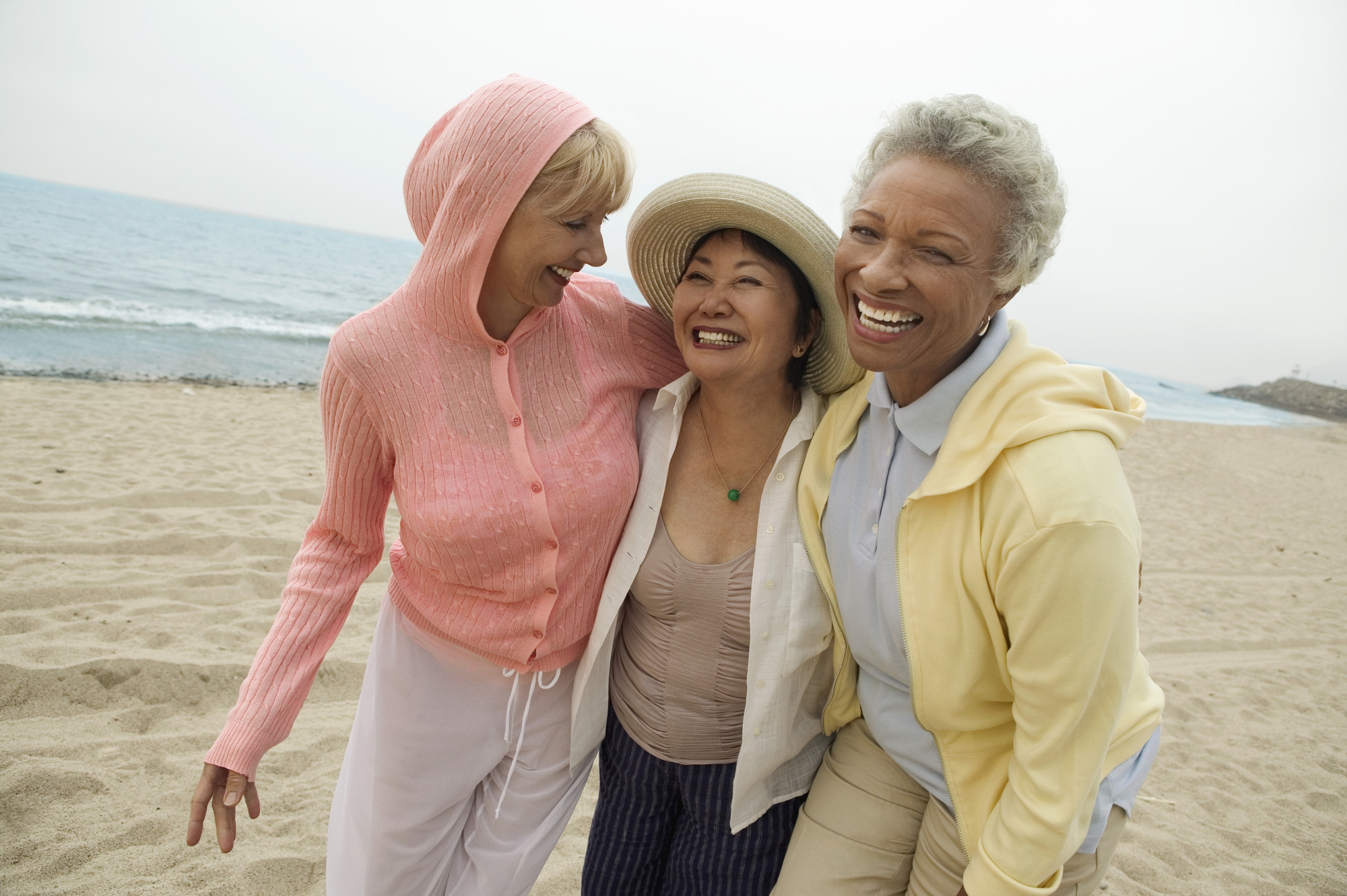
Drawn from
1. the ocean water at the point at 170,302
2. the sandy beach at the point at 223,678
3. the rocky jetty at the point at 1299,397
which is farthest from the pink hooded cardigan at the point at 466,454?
the rocky jetty at the point at 1299,397

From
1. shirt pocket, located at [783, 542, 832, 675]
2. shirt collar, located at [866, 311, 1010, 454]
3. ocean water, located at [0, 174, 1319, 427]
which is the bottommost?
ocean water, located at [0, 174, 1319, 427]

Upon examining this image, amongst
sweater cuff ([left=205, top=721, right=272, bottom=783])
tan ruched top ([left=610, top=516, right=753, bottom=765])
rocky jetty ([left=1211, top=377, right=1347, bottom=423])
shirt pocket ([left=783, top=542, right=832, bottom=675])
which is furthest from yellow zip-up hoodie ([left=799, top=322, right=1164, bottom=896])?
rocky jetty ([left=1211, top=377, right=1347, bottom=423])

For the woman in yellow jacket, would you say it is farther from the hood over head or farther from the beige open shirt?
the hood over head

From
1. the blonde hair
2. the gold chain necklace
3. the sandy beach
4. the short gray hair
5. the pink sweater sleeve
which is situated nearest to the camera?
the short gray hair

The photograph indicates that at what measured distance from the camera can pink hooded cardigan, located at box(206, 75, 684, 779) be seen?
1.84 m

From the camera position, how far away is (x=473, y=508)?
6.27 ft

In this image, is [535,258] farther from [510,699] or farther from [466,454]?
[510,699]

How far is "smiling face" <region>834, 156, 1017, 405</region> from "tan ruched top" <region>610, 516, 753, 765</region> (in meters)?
0.69

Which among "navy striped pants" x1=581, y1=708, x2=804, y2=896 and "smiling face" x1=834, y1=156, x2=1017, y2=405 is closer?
"smiling face" x1=834, y1=156, x2=1017, y2=405

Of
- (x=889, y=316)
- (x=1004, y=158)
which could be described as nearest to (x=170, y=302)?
(x=889, y=316)

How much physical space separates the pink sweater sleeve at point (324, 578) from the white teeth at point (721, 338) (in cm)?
90

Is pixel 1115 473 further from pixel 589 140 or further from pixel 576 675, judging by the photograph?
pixel 576 675

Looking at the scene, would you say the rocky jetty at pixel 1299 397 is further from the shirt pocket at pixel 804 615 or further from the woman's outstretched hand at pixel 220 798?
the woman's outstretched hand at pixel 220 798

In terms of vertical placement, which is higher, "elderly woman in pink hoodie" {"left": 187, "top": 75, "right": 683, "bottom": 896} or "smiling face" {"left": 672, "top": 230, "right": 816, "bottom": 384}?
"smiling face" {"left": 672, "top": 230, "right": 816, "bottom": 384}
